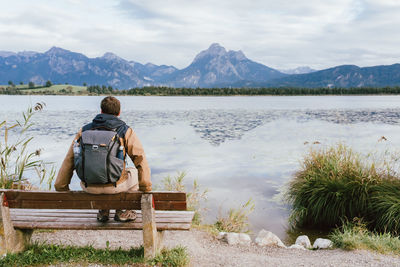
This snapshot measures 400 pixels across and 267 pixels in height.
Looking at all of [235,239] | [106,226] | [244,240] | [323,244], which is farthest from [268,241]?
[106,226]

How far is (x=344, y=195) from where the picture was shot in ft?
27.3

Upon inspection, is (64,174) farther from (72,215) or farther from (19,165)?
(19,165)

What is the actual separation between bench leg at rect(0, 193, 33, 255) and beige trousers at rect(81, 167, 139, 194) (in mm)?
1151

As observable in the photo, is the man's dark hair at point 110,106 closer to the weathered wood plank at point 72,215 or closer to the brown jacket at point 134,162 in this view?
the brown jacket at point 134,162

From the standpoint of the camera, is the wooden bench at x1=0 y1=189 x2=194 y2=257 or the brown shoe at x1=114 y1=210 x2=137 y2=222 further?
the brown shoe at x1=114 y1=210 x2=137 y2=222

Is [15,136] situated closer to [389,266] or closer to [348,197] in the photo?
[348,197]

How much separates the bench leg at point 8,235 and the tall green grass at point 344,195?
625 centimetres

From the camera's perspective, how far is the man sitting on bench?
14.3ft

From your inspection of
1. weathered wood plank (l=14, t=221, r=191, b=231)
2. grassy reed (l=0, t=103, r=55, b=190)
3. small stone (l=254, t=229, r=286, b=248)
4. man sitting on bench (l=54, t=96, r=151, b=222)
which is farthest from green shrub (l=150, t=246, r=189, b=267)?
grassy reed (l=0, t=103, r=55, b=190)

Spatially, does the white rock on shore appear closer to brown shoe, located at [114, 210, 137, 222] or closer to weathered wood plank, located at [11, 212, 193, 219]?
weathered wood plank, located at [11, 212, 193, 219]

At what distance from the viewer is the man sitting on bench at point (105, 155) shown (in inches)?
172

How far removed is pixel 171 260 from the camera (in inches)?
196

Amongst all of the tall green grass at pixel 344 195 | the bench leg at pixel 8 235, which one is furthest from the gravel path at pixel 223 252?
the tall green grass at pixel 344 195

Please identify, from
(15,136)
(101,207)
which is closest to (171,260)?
(101,207)
